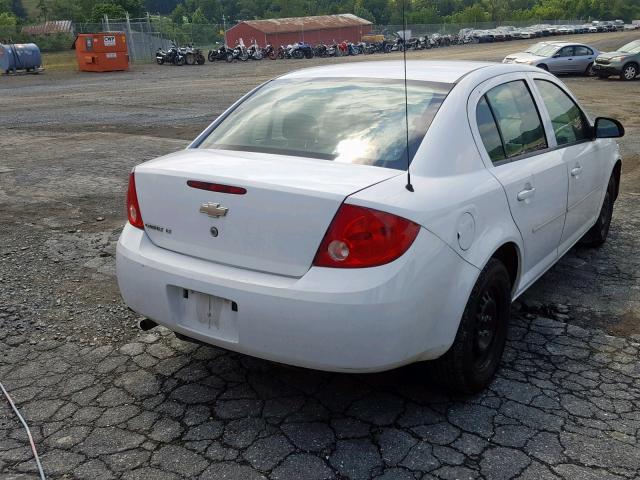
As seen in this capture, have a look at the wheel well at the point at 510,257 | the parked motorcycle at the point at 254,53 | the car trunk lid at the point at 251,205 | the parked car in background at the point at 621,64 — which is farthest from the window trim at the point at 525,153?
the parked motorcycle at the point at 254,53

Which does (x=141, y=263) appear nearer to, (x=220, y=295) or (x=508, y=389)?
(x=220, y=295)

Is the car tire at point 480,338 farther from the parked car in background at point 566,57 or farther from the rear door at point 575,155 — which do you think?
the parked car in background at point 566,57

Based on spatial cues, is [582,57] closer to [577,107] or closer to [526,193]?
[577,107]

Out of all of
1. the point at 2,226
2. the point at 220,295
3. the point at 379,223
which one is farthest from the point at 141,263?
the point at 2,226

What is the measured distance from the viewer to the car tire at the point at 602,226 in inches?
212

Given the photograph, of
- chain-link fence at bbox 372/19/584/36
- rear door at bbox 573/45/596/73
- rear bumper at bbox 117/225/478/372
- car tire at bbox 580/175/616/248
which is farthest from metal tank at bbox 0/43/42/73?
chain-link fence at bbox 372/19/584/36

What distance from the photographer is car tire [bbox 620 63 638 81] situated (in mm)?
24750

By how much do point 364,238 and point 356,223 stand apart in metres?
0.07

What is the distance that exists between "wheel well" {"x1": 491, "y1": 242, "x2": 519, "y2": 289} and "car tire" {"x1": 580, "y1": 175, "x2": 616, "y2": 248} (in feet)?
6.69

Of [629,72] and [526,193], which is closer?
[526,193]

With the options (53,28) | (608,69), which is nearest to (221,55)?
(53,28)

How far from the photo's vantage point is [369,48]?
178 feet

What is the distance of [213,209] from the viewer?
2.95 meters

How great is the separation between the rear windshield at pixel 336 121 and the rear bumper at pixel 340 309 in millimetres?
581
